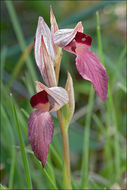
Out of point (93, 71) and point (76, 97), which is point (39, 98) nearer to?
point (93, 71)

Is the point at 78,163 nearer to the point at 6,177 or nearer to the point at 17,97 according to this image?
the point at 6,177

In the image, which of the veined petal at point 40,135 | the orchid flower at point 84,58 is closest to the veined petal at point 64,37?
the orchid flower at point 84,58

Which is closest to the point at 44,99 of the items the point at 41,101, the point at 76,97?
the point at 41,101

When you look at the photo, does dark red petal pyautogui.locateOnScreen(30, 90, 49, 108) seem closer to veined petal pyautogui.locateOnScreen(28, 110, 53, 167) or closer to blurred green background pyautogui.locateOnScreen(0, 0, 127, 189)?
veined petal pyautogui.locateOnScreen(28, 110, 53, 167)

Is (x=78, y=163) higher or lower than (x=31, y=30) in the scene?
lower

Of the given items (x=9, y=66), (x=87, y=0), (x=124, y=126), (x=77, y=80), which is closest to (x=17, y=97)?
(x=9, y=66)

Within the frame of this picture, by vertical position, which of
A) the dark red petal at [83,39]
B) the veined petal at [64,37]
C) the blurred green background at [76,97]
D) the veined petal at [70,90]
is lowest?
the blurred green background at [76,97]

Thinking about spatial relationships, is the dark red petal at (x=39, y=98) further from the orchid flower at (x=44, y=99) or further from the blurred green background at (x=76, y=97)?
the blurred green background at (x=76, y=97)
